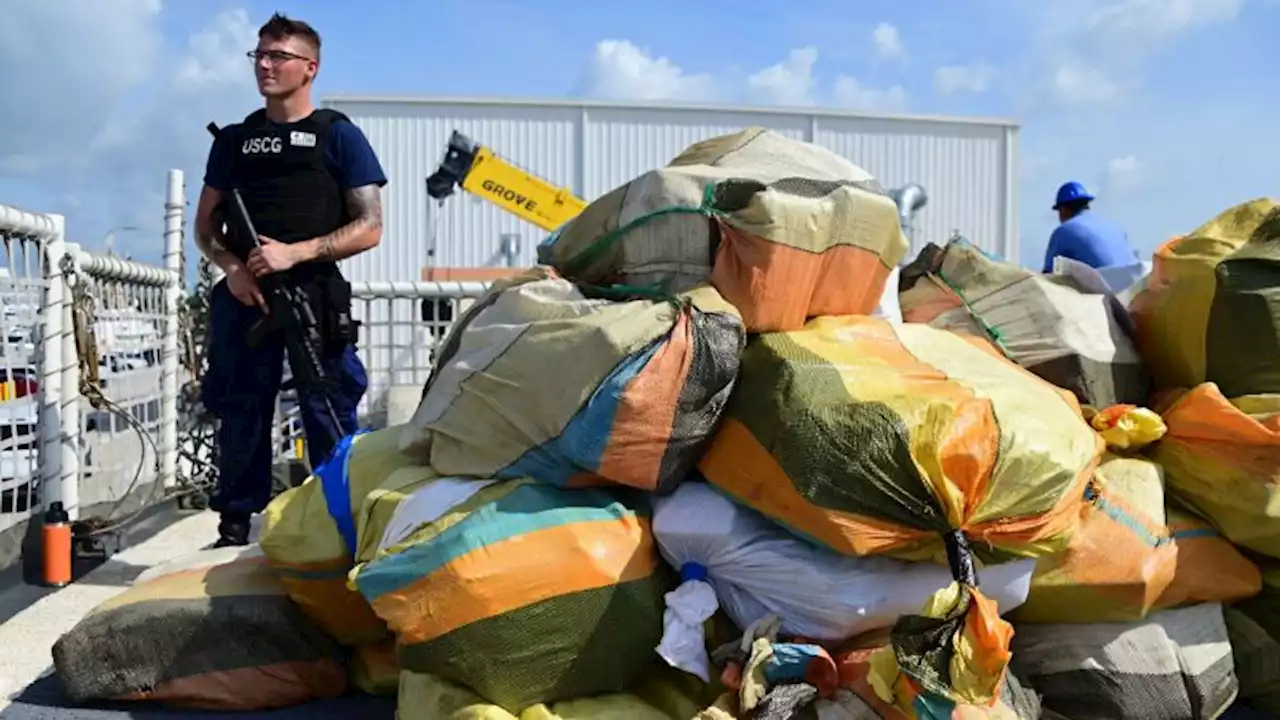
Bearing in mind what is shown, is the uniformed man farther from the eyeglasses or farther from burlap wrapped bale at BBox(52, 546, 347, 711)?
burlap wrapped bale at BBox(52, 546, 347, 711)

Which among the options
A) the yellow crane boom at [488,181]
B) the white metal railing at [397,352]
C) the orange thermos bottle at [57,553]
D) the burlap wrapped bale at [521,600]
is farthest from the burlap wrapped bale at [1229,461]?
the yellow crane boom at [488,181]

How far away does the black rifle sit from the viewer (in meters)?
3.16

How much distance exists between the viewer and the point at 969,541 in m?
1.75

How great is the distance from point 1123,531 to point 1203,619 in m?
0.27

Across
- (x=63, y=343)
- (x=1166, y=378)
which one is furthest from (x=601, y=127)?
(x=1166, y=378)

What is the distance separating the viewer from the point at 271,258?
312 cm

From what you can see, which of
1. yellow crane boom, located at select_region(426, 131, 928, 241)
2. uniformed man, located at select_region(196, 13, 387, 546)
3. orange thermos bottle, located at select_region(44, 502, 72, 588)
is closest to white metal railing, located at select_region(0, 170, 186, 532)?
orange thermos bottle, located at select_region(44, 502, 72, 588)

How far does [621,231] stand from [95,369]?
2.22m

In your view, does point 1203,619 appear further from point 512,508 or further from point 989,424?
point 512,508

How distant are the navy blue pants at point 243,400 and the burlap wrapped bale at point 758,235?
1.28 metres

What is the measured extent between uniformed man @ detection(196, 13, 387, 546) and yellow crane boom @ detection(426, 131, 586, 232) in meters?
5.41

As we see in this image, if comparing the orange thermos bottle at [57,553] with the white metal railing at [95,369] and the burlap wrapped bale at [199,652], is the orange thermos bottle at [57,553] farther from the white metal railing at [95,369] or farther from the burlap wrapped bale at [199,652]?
the burlap wrapped bale at [199,652]

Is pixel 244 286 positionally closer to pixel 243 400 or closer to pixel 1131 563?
pixel 243 400

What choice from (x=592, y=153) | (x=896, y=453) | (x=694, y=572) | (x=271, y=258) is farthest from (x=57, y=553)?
(x=592, y=153)
